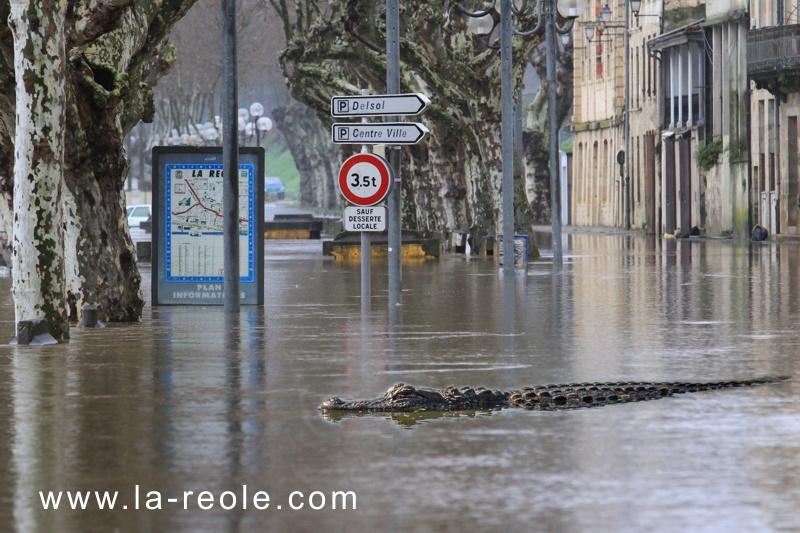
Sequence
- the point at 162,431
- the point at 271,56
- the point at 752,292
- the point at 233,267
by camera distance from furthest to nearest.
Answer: the point at 271,56 < the point at 752,292 < the point at 233,267 < the point at 162,431

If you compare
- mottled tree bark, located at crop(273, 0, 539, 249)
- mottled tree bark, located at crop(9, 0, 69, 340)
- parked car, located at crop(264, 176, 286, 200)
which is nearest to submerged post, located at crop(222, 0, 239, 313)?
mottled tree bark, located at crop(9, 0, 69, 340)

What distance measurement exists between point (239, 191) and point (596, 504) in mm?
14256

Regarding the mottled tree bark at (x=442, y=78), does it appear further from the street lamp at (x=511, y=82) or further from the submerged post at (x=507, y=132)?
the submerged post at (x=507, y=132)

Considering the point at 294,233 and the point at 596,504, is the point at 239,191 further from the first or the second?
the point at 294,233

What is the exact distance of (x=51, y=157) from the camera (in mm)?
16047

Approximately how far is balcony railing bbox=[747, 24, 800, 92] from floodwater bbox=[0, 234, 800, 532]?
3310 cm

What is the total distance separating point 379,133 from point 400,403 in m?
10.6

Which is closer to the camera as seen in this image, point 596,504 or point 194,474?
point 596,504

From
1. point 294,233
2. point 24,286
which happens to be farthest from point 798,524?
point 294,233

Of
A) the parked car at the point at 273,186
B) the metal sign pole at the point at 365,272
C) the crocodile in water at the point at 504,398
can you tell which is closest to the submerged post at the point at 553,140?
the metal sign pole at the point at 365,272

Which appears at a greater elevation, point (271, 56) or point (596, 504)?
point (271, 56)

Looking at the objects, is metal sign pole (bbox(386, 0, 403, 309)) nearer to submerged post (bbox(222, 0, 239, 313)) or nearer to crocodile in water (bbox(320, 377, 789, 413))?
submerged post (bbox(222, 0, 239, 313))

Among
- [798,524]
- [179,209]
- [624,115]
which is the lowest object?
[798,524]

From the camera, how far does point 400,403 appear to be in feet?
35.1
